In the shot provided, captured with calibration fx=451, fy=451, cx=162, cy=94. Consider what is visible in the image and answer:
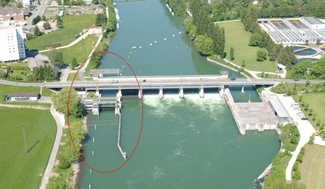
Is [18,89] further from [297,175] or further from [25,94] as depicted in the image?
[297,175]

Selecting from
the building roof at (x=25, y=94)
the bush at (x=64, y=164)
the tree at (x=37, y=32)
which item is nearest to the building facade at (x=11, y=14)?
the tree at (x=37, y=32)

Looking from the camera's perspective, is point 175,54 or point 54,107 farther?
point 175,54

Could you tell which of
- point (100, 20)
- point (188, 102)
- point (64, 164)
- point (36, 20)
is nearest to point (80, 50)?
point (100, 20)

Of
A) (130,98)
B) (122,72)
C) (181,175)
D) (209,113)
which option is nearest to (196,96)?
(209,113)

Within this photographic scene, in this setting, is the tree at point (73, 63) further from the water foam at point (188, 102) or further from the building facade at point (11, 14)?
the building facade at point (11, 14)

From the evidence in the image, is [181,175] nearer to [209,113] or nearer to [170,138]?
[170,138]

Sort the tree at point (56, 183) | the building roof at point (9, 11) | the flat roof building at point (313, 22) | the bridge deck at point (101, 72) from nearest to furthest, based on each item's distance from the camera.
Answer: the tree at point (56, 183), the bridge deck at point (101, 72), the flat roof building at point (313, 22), the building roof at point (9, 11)
